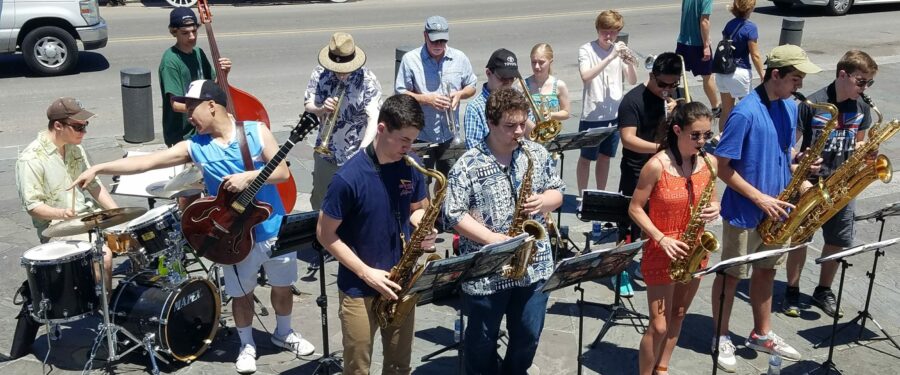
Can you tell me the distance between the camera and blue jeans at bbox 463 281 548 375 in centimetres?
546

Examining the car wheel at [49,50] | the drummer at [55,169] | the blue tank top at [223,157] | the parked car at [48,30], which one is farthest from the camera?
the car wheel at [49,50]

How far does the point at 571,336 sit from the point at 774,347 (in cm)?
142

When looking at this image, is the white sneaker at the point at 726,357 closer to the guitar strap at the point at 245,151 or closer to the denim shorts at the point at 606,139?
the denim shorts at the point at 606,139

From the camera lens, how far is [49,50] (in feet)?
49.3

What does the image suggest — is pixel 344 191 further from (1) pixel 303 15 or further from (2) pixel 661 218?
(1) pixel 303 15

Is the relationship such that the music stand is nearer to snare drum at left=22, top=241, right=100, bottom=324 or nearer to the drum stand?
the drum stand

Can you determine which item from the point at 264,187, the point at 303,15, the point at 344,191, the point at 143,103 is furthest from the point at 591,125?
the point at 303,15

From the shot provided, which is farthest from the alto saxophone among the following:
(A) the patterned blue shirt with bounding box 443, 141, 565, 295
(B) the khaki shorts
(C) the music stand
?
(A) the patterned blue shirt with bounding box 443, 141, 565, 295

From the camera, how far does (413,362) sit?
6535mm

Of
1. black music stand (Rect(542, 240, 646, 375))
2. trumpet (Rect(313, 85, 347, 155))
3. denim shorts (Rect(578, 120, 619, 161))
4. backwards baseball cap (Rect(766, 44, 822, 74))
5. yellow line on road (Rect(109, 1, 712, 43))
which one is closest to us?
black music stand (Rect(542, 240, 646, 375))

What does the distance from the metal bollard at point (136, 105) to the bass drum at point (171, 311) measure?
5559mm

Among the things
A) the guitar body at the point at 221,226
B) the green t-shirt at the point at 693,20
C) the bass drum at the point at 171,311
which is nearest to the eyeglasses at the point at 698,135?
the guitar body at the point at 221,226

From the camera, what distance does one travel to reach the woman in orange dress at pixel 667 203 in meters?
5.63

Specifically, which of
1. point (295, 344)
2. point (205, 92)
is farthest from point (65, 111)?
point (295, 344)
